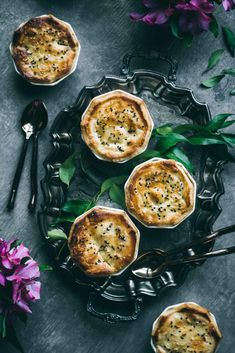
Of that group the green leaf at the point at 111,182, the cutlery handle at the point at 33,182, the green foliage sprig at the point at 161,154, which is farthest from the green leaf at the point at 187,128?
the cutlery handle at the point at 33,182

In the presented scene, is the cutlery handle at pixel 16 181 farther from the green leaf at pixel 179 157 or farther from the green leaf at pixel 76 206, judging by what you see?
the green leaf at pixel 179 157

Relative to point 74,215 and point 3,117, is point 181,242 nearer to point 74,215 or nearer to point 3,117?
point 74,215

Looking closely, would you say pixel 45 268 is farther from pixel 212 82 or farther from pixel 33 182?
pixel 212 82

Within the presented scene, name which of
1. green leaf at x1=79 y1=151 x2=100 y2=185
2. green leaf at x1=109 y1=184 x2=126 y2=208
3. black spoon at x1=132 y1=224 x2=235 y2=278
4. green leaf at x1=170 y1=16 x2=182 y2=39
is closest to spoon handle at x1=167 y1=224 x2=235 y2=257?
black spoon at x1=132 y1=224 x2=235 y2=278

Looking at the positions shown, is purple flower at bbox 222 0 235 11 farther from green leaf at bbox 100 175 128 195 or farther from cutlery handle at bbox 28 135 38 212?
cutlery handle at bbox 28 135 38 212

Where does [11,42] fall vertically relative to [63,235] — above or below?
above

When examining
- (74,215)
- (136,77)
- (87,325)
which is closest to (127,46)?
(136,77)
